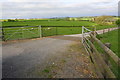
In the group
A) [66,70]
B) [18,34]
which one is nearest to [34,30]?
[18,34]

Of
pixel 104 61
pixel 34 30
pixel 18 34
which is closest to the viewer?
pixel 104 61

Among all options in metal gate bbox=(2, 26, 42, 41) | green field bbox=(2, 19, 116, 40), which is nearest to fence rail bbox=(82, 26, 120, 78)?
green field bbox=(2, 19, 116, 40)

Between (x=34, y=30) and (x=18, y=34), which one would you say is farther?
(x=34, y=30)

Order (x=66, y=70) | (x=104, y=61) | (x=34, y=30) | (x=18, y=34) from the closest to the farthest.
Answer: (x=104, y=61)
(x=66, y=70)
(x=18, y=34)
(x=34, y=30)

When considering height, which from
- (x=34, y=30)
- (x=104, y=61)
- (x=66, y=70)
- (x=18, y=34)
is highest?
(x=34, y=30)

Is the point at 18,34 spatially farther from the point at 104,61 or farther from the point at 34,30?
the point at 104,61

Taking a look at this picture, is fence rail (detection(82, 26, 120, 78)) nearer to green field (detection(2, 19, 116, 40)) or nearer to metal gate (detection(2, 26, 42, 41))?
green field (detection(2, 19, 116, 40))

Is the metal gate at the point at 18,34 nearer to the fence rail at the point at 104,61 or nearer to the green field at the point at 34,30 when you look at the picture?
the green field at the point at 34,30

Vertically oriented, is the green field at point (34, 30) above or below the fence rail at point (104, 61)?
above

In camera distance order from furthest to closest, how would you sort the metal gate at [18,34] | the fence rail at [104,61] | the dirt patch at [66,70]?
1. the metal gate at [18,34]
2. the dirt patch at [66,70]
3. the fence rail at [104,61]

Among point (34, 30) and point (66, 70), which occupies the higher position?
point (34, 30)

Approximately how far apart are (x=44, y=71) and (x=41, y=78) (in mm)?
440

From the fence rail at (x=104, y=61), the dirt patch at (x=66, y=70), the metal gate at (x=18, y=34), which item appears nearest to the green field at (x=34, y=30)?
the metal gate at (x=18, y=34)

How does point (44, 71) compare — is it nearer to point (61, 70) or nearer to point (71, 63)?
point (61, 70)
